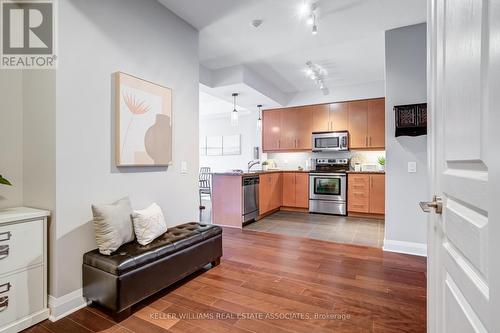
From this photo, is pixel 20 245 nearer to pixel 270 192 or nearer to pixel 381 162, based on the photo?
pixel 270 192

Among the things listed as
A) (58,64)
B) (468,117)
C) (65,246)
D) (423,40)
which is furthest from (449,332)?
(423,40)

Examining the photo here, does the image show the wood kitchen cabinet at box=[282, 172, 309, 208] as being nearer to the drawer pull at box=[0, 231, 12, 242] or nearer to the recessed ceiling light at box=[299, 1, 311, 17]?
the recessed ceiling light at box=[299, 1, 311, 17]

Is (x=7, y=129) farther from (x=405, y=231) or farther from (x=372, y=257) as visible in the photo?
(x=405, y=231)

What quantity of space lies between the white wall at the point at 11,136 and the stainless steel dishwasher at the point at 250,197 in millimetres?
2955

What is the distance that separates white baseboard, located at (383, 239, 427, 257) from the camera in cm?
297

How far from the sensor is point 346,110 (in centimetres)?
544

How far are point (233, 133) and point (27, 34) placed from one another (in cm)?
555

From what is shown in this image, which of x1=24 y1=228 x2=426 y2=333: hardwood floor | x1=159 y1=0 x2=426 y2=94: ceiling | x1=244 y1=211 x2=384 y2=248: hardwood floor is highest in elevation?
x1=159 y1=0 x2=426 y2=94: ceiling

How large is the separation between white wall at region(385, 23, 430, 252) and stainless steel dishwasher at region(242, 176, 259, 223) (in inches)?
87.1

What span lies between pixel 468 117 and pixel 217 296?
206 centimetres

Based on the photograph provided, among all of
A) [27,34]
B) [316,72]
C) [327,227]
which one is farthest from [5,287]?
[316,72]

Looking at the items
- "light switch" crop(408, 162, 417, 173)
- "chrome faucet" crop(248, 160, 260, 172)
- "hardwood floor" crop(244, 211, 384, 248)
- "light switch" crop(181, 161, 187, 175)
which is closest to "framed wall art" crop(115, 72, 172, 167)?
"light switch" crop(181, 161, 187, 175)

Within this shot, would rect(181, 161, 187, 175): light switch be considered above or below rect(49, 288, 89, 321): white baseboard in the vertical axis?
above

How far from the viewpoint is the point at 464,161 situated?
68 centimetres
